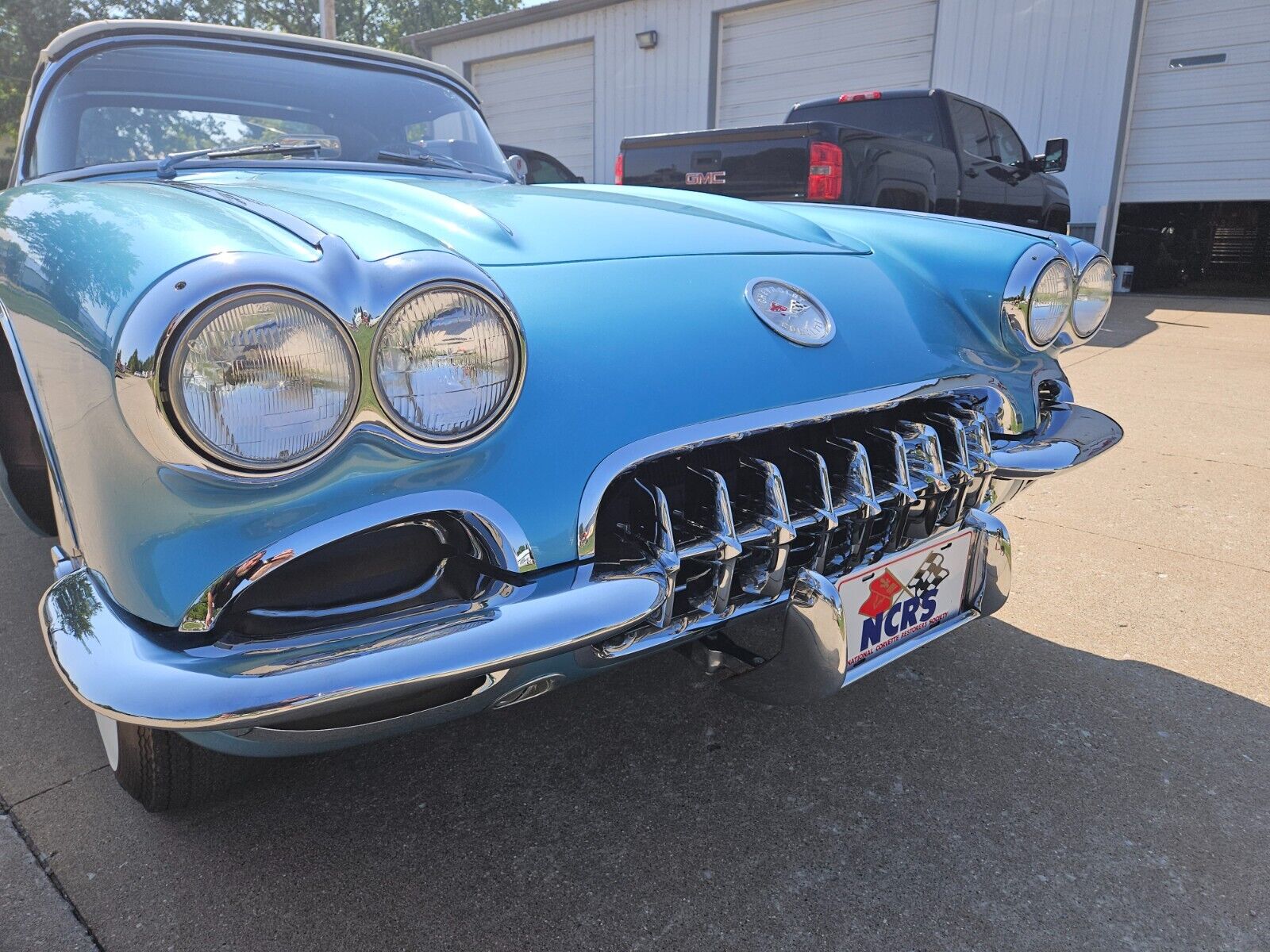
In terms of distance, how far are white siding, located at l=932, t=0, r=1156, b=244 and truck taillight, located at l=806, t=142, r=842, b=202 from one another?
6.25 meters

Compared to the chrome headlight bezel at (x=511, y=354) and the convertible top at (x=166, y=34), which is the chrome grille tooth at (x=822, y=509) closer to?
the chrome headlight bezel at (x=511, y=354)

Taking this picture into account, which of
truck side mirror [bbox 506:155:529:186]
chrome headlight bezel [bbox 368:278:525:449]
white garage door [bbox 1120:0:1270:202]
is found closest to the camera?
chrome headlight bezel [bbox 368:278:525:449]

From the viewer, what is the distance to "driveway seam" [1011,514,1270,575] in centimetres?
279

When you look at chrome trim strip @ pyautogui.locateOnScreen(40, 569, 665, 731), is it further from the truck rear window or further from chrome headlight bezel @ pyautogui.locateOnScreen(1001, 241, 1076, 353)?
the truck rear window

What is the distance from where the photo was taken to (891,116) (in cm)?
691

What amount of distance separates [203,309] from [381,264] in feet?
0.74

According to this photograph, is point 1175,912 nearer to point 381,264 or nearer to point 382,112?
point 381,264

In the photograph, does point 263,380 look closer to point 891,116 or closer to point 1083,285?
point 1083,285

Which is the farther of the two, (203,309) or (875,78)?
(875,78)

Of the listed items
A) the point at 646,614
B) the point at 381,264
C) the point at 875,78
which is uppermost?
the point at 875,78

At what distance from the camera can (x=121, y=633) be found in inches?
43.8

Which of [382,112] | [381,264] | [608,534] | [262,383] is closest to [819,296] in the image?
[608,534]

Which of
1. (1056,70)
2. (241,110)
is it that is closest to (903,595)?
(241,110)

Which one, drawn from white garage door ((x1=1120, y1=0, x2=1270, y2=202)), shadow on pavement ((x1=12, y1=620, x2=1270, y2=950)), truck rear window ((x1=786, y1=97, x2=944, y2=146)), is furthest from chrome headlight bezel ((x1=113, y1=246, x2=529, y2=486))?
white garage door ((x1=1120, y1=0, x2=1270, y2=202))
